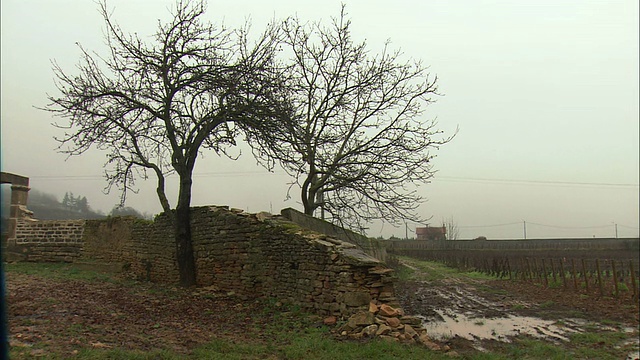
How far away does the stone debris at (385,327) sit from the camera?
735cm

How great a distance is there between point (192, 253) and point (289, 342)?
607 cm

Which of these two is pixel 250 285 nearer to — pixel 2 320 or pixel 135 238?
pixel 135 238

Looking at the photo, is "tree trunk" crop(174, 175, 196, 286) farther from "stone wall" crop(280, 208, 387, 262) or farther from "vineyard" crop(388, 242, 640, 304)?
"vineyard" crop(388, 242, 640, 304)

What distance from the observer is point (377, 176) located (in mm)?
15133

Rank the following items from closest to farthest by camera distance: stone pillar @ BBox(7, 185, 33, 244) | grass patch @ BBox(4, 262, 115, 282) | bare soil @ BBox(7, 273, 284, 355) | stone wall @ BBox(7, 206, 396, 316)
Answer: bare soil @ BBox(7, 273, 284, 355) < stone wall @ BBox(7, 206, 396, 316) < grass patch @ BBox(4, 262, 115, 282) < stone pillar @ BBox(7, 185, 33, 244)

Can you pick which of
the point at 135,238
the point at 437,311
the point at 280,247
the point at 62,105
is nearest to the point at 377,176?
the point at 437,311

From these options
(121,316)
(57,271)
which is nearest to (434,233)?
(57,271)

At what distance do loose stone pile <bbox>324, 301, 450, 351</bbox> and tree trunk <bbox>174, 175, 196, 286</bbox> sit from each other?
5306 mm

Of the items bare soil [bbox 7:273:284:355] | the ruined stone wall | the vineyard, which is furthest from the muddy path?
the ruined stone wall

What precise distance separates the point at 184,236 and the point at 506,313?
894cm

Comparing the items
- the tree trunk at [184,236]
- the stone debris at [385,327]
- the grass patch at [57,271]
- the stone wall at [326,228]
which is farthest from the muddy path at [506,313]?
the grass patch at [57,271]

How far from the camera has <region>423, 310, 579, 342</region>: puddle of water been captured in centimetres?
887

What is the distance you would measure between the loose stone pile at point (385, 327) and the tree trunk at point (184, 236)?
209 inches

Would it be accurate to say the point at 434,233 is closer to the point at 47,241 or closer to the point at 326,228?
the point at 326,228
